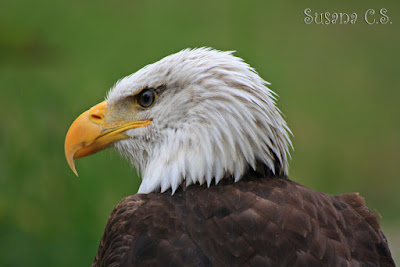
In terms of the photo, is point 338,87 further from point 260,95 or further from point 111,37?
point 260,95

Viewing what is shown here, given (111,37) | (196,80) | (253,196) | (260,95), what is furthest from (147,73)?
(111,37)

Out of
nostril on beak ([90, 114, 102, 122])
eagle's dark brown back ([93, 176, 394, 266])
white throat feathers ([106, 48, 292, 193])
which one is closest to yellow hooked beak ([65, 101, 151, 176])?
nostril on beak ([90, 114, 102, 122])

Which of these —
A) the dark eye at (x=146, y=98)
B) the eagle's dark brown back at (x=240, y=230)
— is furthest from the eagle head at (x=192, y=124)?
the eagle's dark brown back at (x=240, y=230)

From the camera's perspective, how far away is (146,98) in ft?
11.7

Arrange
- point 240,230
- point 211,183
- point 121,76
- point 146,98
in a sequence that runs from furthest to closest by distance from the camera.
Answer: point 121,76, point 146,98, point 211,183, point 240,230

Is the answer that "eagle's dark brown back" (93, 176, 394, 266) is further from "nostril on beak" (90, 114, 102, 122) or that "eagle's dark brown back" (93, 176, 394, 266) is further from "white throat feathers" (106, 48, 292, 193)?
"nostril on beak" (90, 114, 102, 122)

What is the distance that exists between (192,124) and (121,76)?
516 centimetres

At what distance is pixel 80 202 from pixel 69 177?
236mm

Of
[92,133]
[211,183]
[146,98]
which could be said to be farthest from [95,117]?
[211,183]

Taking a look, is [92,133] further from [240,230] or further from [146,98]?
[240,230]

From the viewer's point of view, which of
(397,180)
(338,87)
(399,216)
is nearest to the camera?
(399,216)

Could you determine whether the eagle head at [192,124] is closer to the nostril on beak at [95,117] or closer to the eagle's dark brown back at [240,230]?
the nostril on beak at [95,117]

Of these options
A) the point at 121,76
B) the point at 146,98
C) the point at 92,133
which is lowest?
the point at 121,76

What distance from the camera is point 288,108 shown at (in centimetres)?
1006
